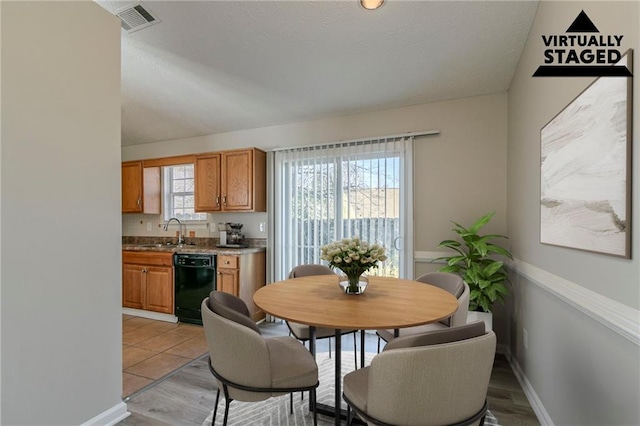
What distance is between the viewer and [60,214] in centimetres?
161

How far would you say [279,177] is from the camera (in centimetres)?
386

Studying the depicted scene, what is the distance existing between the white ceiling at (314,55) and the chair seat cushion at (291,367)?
228 centimetres

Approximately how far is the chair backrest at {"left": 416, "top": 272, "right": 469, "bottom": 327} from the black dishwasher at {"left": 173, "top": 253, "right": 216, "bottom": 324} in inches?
100

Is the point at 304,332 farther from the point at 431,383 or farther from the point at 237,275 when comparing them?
the point at 237,275

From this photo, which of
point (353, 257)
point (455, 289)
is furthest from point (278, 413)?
point (455, 289)

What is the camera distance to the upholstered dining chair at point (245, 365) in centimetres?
131

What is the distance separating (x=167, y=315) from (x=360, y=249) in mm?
3232

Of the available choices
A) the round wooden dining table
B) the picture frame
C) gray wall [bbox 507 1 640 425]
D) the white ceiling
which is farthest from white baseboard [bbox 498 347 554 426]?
the white ceiling

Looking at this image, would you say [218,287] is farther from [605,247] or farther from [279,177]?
[605,247]

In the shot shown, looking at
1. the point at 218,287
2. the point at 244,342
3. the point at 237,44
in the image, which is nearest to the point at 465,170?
the point at 237,44

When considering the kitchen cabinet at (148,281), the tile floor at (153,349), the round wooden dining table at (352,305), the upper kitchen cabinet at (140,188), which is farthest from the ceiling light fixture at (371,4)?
the upper kitchen cabinet at (140,188)

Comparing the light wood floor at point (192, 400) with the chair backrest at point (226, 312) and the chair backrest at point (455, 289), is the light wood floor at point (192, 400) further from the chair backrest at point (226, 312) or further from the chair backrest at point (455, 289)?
the chair backrest at point (226, 312)

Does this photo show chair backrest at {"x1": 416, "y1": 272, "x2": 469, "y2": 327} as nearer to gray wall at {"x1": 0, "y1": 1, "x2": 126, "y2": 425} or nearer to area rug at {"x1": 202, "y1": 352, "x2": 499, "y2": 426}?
area rug at {"x1": 202, "y1": 352, "x2": 499, "y2": 426}

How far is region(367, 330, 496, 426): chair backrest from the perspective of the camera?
3.30ft
